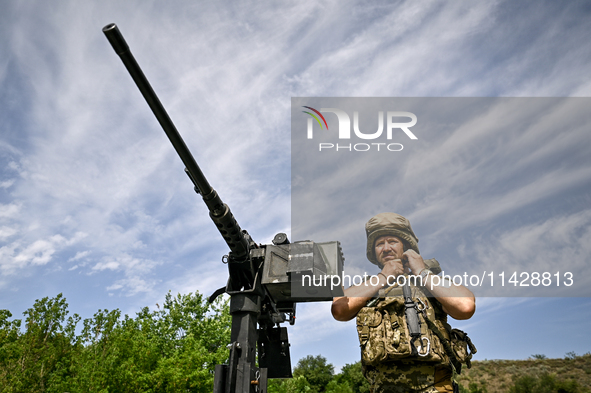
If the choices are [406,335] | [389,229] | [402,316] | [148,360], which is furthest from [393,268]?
[148,360]

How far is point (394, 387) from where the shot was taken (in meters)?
4.60

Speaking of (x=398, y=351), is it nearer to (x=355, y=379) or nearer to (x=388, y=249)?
(x=388, y=249)

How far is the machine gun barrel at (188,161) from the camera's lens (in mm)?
3967

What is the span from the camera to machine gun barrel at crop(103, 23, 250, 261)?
13.0 ft

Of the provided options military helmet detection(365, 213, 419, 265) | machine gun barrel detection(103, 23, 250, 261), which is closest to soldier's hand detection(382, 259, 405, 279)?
military helmet detection(365, 213, 419, 265)

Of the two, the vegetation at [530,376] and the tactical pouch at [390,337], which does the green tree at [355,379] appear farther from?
the tactical pouch at [390,337]

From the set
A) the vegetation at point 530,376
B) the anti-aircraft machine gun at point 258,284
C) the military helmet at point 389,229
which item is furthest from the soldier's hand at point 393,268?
the vegetation at point 530,376

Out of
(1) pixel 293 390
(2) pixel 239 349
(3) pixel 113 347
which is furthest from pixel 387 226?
(1) pixel 293 390

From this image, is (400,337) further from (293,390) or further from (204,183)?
(293,390)

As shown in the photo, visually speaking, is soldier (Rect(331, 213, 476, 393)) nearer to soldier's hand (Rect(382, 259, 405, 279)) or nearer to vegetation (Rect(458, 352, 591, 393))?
soldier's hand (Rect(382, 259, 405, 279))

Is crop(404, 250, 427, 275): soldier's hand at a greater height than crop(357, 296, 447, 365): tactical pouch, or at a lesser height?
greater

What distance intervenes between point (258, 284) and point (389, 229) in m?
2.07

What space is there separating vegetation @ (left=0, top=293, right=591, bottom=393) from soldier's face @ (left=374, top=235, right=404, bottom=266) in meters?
15.8

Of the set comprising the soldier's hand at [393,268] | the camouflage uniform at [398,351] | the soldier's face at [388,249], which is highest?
the soldier's face at [388,249]
